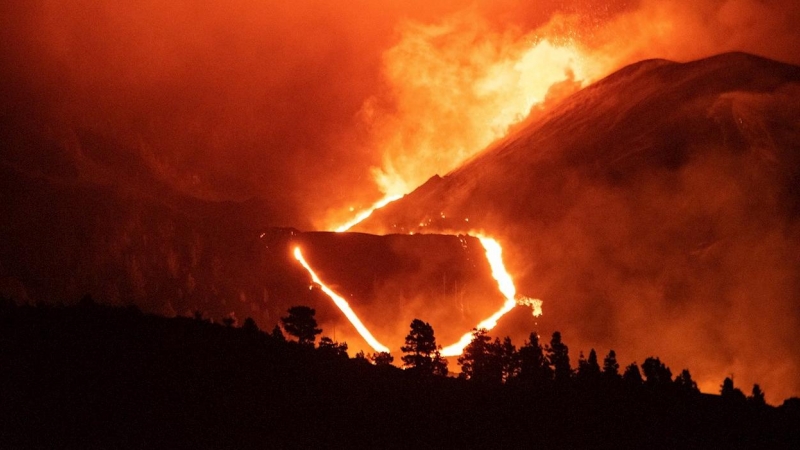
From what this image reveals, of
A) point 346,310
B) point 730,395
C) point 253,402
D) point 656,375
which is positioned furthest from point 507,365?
point 346,310

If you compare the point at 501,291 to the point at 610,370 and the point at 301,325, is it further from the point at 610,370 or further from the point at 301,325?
the point at 301,325

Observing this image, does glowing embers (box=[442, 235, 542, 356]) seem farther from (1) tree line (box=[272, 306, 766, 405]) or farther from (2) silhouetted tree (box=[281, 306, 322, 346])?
(2) silhouetted tree (box=[281, 306, 322, 346])

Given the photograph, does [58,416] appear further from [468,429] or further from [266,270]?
[266,270]

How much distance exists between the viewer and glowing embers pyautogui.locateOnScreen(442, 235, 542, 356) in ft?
349

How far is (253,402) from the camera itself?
35.2 metres

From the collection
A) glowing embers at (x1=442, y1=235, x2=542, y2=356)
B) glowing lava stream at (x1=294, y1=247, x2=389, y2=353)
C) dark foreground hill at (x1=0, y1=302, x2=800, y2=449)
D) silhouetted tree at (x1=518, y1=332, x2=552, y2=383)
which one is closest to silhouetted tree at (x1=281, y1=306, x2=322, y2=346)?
dark foreground hill at (x1=0, y1=302, x2=800, y2=449)

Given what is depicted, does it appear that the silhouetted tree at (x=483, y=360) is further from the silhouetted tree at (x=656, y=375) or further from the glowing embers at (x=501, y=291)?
the glowing embers at (x=501, y=291)

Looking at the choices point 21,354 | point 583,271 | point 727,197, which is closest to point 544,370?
point 21,354

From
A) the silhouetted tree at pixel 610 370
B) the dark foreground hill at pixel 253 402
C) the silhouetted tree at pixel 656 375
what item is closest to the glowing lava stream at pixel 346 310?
the silhouetted tree at pixel 610 370

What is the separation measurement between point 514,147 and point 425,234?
25.1m

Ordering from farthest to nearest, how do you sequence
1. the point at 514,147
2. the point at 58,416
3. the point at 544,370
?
the point at 514,147
the point at 544,370
the point at 58,416

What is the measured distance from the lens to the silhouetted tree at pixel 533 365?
2253 inches

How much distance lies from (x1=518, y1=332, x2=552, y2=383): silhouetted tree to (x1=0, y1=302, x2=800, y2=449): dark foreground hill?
26.4ft

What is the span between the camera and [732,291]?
11925 centimetres
